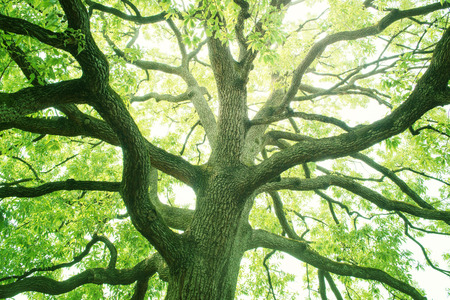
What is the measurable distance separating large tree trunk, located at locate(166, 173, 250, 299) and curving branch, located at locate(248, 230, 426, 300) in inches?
32.5

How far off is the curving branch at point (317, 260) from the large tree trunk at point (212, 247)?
82 cm

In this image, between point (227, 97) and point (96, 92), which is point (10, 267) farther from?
point (227, 97)

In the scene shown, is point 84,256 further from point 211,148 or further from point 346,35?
point 346,35

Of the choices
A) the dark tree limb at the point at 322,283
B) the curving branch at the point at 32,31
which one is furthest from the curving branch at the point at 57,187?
the dark tree limb at the point at 322,283

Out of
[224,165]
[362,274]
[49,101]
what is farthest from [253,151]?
[49,101]

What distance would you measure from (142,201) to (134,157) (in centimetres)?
58

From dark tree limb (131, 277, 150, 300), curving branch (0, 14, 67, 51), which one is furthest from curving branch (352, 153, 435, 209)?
curving branch (0, 14, 67, 51)

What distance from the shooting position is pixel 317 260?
209 inches

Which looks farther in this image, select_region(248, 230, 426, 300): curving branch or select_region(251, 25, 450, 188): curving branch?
select_region(248, 230, 426, 300): curving branch

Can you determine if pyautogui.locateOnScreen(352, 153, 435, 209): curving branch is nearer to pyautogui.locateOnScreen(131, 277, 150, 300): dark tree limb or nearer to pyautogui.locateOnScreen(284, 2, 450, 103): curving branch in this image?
pyautogui.locateOnScreen(284, 2, 450, 103): curving branch

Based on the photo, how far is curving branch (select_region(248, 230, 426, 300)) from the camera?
504 cm

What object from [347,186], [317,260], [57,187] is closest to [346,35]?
[347,186]

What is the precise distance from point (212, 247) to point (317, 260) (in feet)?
9.02

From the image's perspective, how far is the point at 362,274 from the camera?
17.0 ft
